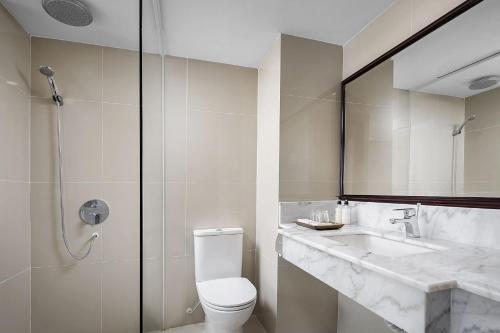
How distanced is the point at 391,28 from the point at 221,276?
79.3 inches

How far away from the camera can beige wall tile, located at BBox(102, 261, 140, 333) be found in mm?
1030

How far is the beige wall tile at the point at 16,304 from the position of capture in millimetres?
683

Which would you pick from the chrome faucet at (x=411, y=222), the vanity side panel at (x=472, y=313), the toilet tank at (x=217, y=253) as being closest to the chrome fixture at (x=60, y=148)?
the toilet tank at (x=217, y=253)

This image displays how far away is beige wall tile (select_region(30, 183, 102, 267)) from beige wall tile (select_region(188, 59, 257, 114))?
119cm

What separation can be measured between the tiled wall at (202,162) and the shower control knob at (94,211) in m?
0.69

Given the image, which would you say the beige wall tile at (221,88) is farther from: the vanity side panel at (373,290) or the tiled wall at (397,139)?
the vanity side panel at (373,290)

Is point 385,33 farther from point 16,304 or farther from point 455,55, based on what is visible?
Result: point 16,304

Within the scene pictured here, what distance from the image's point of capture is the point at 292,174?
1.70 meters

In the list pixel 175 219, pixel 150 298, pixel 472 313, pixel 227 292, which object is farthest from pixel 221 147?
pixel 472 313

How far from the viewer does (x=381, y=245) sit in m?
1.30

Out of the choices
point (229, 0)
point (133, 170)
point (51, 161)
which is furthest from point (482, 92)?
point (51, 161)

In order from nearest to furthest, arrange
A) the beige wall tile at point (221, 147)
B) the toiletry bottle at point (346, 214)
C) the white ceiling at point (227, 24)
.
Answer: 1. the white ceiling at point (227, 24)
2. the toiletry bottle at point (346, 214)
3. the beige wall tile at point (221, 147)

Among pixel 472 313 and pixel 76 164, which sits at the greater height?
pixel 76 164

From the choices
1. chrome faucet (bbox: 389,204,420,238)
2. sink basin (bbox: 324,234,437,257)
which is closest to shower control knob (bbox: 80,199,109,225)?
sink basin (bbox: 324,234,437,257)
